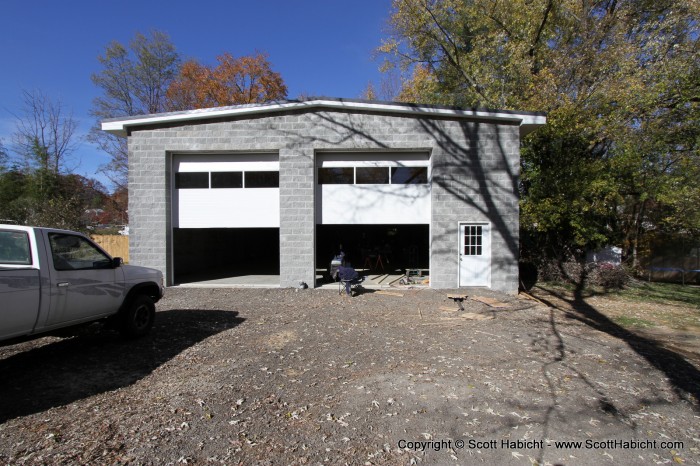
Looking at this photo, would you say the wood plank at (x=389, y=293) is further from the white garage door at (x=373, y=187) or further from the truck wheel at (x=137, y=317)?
the truck wheel at (x=137, y=317)

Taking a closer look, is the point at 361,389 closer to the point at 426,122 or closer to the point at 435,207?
the point at 435,207

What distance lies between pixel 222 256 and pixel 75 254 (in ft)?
43.9

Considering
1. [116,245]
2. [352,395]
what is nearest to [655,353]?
[352,395]

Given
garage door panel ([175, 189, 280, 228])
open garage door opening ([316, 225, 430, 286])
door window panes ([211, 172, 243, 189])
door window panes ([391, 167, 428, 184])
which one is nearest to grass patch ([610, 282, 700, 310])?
open garage door opening ([316, 225, 430, 286])

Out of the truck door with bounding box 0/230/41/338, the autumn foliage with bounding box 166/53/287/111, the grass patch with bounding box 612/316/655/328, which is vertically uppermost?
the autumn foliage with bounding box 166/53/287/111

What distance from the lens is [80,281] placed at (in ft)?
16.9

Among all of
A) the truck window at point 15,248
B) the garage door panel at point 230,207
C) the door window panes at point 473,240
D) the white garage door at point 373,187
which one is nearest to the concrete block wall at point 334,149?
the door window panes at point 473,240

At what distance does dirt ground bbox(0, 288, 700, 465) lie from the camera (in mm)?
3213

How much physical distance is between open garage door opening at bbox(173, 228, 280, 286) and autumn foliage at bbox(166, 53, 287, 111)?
422 inches

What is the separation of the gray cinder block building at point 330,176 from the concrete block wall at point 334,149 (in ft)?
0.10

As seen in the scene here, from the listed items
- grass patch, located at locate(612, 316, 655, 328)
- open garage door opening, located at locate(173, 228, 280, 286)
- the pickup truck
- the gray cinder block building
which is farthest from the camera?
open garage door opening, located at locate(173, 228, 280, 286)

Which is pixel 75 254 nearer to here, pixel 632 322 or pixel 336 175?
pixel 336 175

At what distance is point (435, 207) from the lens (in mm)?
11445

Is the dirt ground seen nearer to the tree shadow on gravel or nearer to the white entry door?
the tree shadow on gravel
